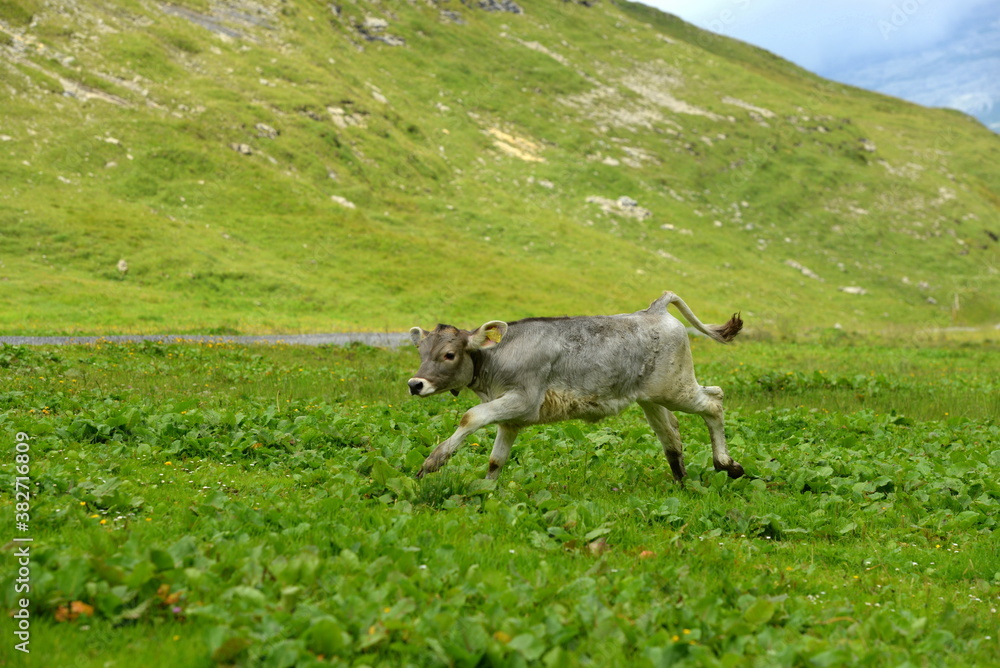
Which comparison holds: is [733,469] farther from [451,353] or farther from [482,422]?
[451,353]

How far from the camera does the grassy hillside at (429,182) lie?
171ft

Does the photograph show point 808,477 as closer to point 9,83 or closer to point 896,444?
point 896,444

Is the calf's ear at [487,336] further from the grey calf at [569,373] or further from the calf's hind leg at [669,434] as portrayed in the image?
the calf's hind leg at [669,434]

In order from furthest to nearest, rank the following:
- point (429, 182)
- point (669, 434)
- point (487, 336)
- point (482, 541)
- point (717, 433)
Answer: point (429, 182) < point (717, 433) < point (669, 434) < point (487, 336) < point (482, 541)

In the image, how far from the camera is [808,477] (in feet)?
36.3

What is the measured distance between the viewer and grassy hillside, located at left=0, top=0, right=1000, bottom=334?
171ft

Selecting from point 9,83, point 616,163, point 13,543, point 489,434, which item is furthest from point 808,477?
point 616,163

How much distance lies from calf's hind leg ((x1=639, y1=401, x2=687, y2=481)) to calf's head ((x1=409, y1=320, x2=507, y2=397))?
8.76ft

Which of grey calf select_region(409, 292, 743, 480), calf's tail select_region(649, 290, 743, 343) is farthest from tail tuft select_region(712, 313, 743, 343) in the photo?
grey calf select_region(409, 292, 743, 480)

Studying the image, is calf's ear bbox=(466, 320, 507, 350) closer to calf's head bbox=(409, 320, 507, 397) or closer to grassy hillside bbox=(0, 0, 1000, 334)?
calf's head bbox=(409, 320, 507, 397)

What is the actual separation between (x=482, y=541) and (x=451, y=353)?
11.7 feet

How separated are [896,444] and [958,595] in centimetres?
765

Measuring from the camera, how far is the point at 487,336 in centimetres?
1087

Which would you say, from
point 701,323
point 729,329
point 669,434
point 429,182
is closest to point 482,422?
point 669,434
